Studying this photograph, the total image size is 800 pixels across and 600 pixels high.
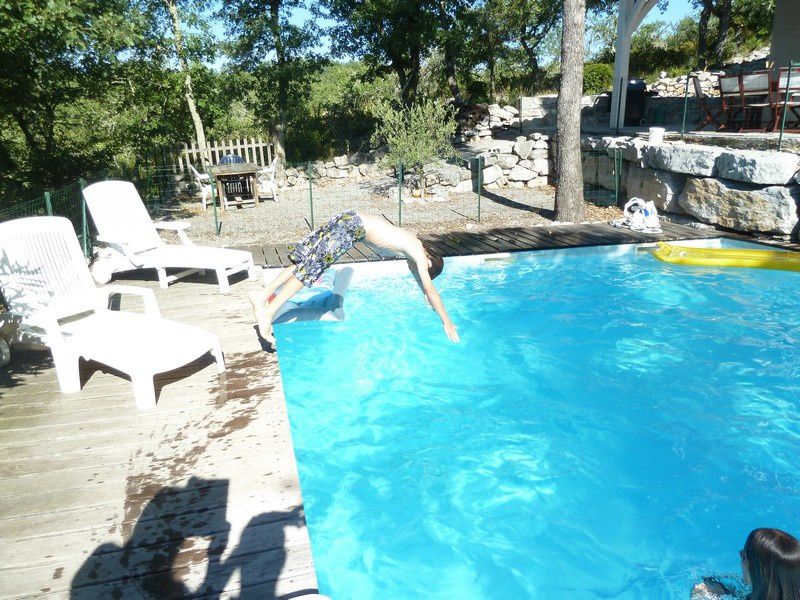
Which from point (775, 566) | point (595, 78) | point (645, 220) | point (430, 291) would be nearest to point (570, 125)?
point (645, 220)

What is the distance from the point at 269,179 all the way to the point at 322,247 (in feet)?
37.8

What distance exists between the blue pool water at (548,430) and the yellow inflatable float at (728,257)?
7.5 inches

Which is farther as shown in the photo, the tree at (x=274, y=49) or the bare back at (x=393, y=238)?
the tree at (x=274, y=49)

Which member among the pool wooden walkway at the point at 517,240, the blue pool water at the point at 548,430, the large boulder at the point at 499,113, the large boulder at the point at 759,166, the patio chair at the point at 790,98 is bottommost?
the blue pool water at the point at 548,430

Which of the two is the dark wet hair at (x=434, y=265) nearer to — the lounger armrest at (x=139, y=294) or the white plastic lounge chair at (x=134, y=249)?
the lounger armrest at (x=139, y=294)

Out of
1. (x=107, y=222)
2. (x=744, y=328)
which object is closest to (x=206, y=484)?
(x=107, y=222)

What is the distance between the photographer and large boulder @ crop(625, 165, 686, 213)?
11219mm

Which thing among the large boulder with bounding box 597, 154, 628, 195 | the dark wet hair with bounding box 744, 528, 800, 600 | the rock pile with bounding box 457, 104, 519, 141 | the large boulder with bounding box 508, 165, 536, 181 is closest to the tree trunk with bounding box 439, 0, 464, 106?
the rock pile with bounding box 457, 104, 519, 141

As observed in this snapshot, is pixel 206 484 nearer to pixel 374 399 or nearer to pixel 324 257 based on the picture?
pixel 324 257

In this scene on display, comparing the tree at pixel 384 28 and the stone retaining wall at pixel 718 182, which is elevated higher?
the tree at pixel 384 28

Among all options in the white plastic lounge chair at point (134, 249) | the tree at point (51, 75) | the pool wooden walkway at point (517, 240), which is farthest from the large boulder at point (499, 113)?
the white plastic lounge chair at point (134, 249)

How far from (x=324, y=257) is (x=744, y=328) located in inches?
209

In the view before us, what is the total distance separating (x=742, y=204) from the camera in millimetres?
9750

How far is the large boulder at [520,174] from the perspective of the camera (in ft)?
51.8
